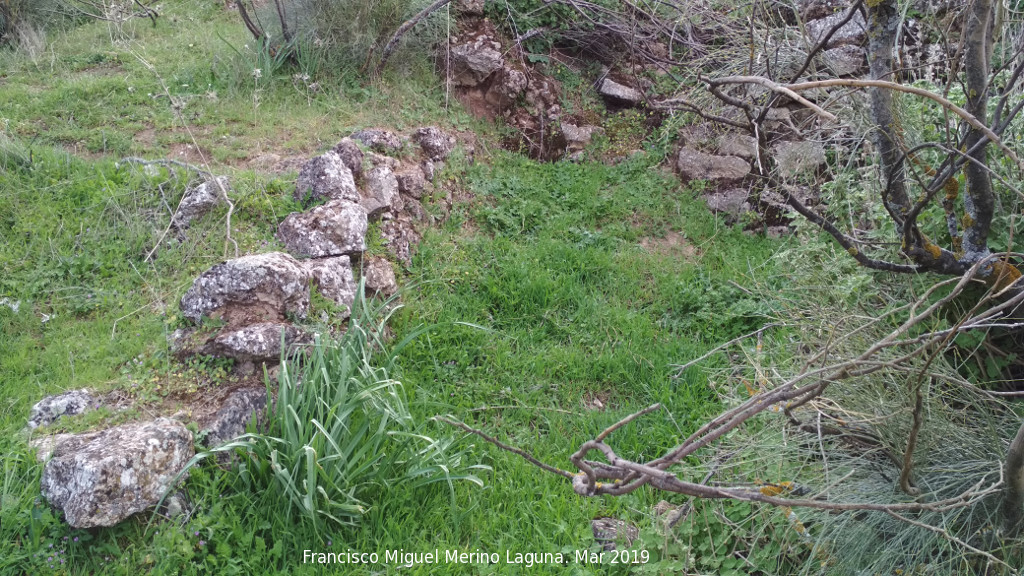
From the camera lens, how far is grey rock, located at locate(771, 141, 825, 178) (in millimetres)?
5175

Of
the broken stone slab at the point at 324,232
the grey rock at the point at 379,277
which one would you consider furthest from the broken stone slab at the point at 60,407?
the grey rock at the point at 379,277

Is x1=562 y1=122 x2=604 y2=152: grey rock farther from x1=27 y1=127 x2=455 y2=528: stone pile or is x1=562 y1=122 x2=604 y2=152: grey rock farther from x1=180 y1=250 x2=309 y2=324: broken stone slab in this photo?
x1=180 y1=250 x2=309 y2=324: broken stone slab

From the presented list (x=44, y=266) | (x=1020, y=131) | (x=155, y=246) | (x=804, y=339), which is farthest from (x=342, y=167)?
(x=1020, y=131)

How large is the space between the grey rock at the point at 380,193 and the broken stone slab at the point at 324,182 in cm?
14

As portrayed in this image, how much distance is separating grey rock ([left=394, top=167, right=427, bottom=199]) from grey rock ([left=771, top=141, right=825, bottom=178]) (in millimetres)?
2561

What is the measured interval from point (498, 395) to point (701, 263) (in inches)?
88.6

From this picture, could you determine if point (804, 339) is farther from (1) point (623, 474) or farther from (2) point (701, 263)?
(2) point (701, 263)

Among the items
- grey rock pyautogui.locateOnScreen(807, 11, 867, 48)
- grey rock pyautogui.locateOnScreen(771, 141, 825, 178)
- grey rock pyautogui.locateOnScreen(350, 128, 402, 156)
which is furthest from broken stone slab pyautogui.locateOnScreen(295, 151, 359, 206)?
grey rock pyautogui.locateOnScreen(807, 11, 867, 48)

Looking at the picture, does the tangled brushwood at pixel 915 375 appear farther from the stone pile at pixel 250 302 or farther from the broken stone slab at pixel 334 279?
the broken stone slab at pixel 334 279

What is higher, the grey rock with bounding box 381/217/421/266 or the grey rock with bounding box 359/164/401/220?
the grey rock with bounding box 359/164/401/220

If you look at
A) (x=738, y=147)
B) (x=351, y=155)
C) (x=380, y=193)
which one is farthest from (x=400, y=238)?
(x=738, y=147)

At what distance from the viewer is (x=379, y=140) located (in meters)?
5.37

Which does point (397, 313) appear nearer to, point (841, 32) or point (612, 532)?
point (612, 532)

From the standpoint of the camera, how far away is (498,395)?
157 inches
